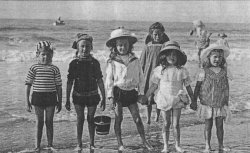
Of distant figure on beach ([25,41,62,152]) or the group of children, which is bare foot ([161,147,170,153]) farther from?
distant figure on beach ([25,41,62,152])

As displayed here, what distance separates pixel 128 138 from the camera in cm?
385

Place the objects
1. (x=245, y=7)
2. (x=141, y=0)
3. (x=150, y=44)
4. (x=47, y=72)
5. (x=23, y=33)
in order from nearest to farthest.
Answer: (x=47, y=72) < (x=150, y=44) < (x=245, y=7) < (x=141, y=0) < (x=23, y=33)

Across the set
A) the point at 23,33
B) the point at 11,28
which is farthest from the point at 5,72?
the point at 11,28

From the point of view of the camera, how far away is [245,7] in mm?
5777

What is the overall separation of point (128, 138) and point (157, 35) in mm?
1188

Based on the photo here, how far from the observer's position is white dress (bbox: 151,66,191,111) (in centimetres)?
336

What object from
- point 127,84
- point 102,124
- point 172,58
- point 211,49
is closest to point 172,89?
point 172,58

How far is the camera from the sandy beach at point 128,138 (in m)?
3.52

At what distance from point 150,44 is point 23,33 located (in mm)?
12269

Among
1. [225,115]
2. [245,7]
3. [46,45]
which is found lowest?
[225,115]

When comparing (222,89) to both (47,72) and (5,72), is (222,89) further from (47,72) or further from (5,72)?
(5,72)

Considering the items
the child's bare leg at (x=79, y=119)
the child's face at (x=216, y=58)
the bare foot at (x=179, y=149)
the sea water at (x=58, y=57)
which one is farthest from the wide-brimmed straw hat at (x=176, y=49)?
the sea water at (x=58, y=57)

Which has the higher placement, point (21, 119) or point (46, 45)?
point (46, 45)

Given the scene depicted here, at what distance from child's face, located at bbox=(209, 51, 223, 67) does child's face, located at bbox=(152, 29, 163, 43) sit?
81cm
